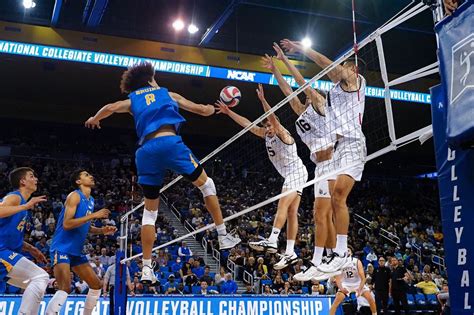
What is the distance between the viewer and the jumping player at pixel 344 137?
582cm

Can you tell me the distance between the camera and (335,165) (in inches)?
245

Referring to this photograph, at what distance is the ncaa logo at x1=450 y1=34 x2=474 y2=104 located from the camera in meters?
3.53

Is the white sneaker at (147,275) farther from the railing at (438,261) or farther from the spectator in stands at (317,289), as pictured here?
the railing at (438,261)

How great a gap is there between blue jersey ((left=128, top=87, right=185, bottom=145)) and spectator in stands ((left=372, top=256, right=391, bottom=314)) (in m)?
9.08

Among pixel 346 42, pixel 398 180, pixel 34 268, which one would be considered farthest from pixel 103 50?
pixel 398 180

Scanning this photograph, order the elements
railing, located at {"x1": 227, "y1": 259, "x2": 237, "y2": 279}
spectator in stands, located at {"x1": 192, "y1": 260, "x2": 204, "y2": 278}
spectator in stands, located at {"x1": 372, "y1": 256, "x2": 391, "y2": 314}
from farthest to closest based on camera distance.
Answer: railing, located at {"x1": 227, "y1": 259, "x2": 237, "y2": 279}, spectator in stands, located at {"x1": 192, "y1": 260, "x2": 204, "y2": 278}, spectator in stands, located at {"x1": 372, "y1": 256, "x2": 391, "y2": 314}

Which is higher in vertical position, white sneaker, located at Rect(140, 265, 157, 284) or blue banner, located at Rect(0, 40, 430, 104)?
blue banner, located at Rect(0, 40, 430, 104)

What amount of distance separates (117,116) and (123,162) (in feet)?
8.29

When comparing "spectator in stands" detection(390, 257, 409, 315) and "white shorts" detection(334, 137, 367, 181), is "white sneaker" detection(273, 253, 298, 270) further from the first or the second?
"spectator in stands" detection(390, 257, 409, 315)

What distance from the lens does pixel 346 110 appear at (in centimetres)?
604

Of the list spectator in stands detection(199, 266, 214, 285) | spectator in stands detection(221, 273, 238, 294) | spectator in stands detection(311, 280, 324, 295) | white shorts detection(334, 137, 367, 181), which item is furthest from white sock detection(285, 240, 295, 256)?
spectator in stands detection(311, 280, 324, 295)

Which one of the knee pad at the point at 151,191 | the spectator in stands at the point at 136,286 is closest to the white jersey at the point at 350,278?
the spectator in stands at the point at 136,286

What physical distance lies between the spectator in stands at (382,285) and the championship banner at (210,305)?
165 centimetres

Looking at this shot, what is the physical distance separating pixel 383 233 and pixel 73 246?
55.6 ft
